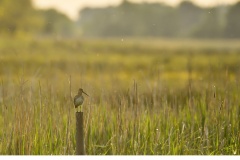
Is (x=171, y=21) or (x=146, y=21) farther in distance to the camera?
(x=146, y=21)

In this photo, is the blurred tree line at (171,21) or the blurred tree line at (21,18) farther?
the blurred tree line at (21,18)

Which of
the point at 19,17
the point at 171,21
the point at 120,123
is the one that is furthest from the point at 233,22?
the point at 120,123

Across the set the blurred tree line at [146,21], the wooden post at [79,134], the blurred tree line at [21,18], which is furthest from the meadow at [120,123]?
the blurred tree line at [21,18]

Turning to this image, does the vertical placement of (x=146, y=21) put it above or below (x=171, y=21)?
above

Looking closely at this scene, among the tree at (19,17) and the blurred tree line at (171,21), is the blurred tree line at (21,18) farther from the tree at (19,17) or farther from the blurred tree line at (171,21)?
the blurred tree line at (171,21)

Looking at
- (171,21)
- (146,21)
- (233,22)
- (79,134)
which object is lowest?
(79,134)

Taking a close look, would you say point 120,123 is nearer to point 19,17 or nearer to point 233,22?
point 233,22

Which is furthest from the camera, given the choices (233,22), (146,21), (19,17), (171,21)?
(146,21)

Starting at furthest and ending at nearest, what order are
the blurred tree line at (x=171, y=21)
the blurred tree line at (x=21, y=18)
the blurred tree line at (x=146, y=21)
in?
the blurred tree line at (x=21, y=18) → the blurred tree line at (x=146, y=21) → the blurred tree line at (x=171, y=21)

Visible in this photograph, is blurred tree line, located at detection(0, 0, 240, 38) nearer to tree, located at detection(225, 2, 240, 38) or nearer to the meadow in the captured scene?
tree, located at detection(225, 2, 240, 38)

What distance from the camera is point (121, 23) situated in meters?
9.12

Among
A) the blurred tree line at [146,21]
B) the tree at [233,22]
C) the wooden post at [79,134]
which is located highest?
the blurred tree line at [146,21]

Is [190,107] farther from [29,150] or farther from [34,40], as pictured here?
[34,40]
